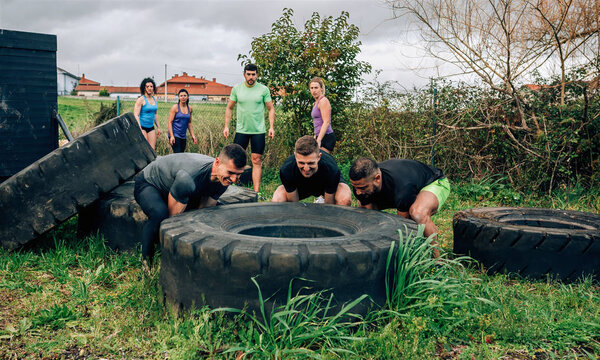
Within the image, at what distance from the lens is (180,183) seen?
3221 mm

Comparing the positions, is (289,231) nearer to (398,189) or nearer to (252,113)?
(398,189)

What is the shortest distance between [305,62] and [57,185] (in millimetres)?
5334

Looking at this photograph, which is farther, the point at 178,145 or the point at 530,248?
the point at 178,145

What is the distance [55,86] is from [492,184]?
5907 mm

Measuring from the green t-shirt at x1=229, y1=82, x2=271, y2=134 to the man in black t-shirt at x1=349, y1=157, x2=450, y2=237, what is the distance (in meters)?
2.73

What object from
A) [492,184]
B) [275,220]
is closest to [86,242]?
[275,220]

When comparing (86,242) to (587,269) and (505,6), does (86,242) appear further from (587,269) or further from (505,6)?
(505,6)

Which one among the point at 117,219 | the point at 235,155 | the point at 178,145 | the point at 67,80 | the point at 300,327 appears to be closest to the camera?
the point at 300,327

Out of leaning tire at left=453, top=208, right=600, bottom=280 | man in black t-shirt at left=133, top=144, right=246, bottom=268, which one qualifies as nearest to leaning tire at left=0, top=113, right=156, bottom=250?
man in black t-shirt at left=133, top=144, right=246, bottom=268

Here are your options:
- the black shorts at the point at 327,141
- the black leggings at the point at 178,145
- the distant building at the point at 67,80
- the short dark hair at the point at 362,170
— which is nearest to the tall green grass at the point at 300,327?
the short dark hair at the point at 362,170

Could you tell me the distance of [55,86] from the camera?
534cm

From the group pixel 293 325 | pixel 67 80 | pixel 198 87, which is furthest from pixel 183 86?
pixel 293 325

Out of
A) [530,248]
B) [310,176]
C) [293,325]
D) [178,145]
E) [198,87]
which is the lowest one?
[293,325]

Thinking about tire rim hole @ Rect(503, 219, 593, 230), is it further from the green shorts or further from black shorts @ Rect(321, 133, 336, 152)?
black shorts @ Rect(321, 133, 336, 152)
